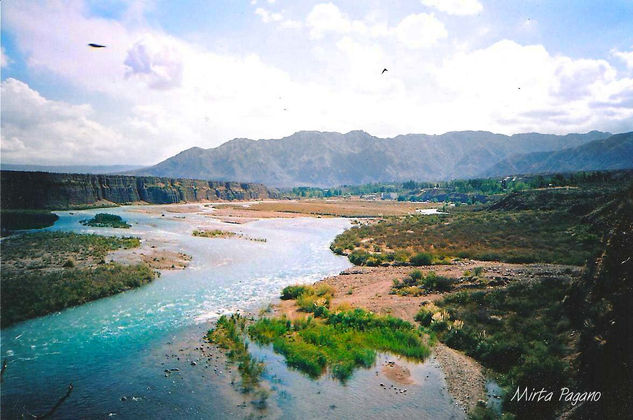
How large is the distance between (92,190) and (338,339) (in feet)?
383

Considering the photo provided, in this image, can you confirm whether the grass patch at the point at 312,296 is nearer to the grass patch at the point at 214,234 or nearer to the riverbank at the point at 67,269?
the riverbank at the point at 67,269

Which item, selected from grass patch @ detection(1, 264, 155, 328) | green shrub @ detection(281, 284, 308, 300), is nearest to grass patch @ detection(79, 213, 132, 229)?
grass patch @ detection(1, 264, 155, 328)

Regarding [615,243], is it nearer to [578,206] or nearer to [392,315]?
[392,315]

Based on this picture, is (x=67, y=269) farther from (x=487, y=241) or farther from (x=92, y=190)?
(x=92, y=190)

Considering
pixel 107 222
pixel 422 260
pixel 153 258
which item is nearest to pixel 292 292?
pixel 422 260

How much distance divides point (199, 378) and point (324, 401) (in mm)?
5800

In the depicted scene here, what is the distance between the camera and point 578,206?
50.0m

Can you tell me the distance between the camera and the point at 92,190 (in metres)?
110

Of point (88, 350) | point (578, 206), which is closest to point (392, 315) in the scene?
point (88, 350)

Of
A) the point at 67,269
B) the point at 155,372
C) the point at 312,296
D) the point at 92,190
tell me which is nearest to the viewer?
the point at 155,372

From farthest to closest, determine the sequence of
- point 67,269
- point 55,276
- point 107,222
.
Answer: point 107,222 → point 67,269 → point 55,276

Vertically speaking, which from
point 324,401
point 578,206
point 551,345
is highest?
point 578,206

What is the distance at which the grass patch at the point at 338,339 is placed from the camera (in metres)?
17.2

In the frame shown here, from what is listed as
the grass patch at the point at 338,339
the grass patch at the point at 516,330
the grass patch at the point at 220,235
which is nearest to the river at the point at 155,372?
the grass patch at the point at 338,339
